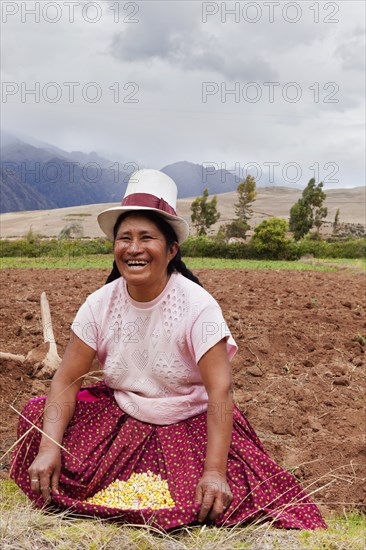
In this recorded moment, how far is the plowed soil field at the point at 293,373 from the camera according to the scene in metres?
3.36

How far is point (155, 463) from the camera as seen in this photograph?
8.06ft

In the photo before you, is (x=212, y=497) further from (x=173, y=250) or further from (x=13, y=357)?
(x=13, y=357)

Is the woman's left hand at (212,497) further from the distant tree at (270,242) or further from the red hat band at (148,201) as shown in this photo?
the distant tree at (270,242)

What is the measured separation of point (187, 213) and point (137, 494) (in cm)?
6031

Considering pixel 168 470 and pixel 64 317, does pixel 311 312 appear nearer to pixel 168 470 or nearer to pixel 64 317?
pixel 64 317

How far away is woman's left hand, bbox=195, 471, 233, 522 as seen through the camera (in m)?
2.17

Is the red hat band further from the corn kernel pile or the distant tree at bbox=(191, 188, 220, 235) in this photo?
the distant tree at bbox=(191, 188, 220, 235)

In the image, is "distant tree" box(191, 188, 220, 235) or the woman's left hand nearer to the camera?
the woman's left hand

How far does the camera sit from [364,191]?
86000 millimetres

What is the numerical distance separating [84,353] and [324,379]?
9.10 feet

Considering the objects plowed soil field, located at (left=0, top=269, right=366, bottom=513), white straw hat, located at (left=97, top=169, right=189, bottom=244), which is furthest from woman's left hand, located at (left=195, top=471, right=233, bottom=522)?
white straw hat, located at (left=97, top=169, right=189, bottom=244)

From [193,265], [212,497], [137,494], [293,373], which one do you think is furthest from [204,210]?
[212,497]

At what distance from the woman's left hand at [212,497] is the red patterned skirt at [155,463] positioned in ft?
0.13

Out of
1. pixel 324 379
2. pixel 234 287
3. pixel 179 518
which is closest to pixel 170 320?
pixel 179 518
